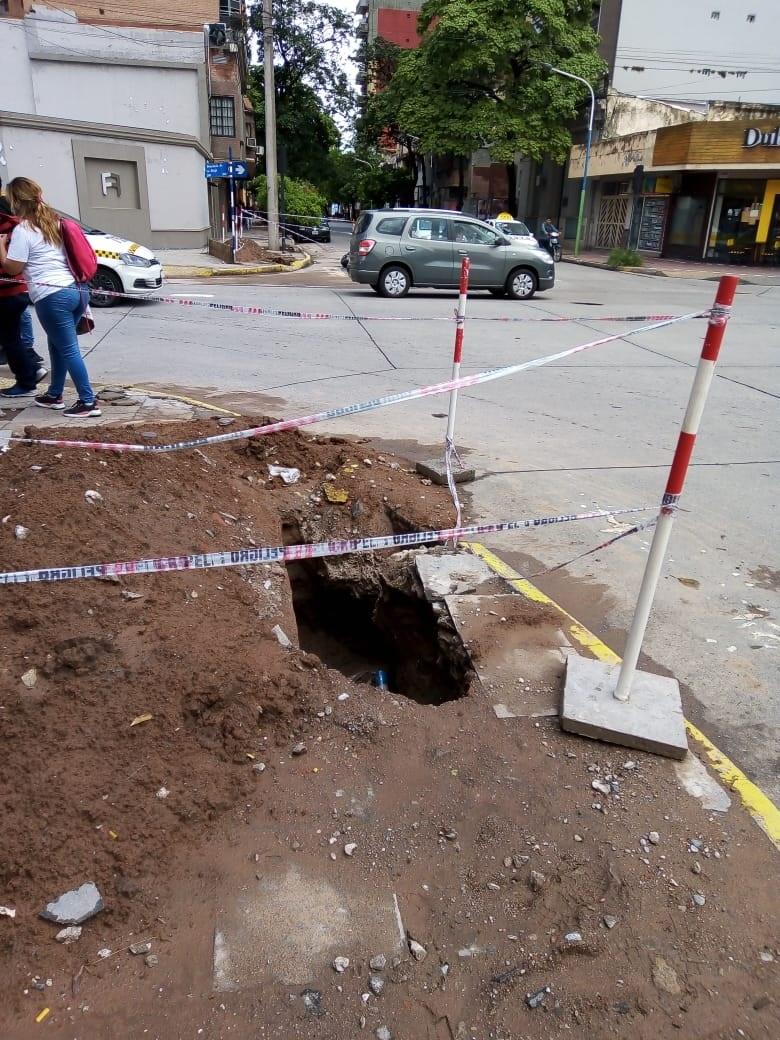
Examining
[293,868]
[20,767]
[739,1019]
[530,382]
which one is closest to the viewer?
[739,1019]

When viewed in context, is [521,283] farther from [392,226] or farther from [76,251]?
[76,251]

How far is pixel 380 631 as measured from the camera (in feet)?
16.3

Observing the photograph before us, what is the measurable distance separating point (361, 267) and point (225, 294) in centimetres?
301

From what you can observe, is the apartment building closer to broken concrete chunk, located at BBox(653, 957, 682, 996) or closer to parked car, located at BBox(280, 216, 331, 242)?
parked car, located at BBox(280, 216, 331, 242)

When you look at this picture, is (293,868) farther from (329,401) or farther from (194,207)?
(194,207)

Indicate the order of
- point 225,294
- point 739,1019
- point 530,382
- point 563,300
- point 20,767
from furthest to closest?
point 563,300
point 225,294
point 530,382
point 20,767
point 739,1019

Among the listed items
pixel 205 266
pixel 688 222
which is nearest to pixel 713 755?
pixel 205 266

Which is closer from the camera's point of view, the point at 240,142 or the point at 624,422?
the point at 624,422

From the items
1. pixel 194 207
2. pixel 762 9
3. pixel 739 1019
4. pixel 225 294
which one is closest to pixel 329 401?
pixel 739 1019

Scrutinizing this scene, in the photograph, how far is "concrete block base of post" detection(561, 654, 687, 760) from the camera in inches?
117

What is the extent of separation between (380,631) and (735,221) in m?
32.7

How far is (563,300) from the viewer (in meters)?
18.1

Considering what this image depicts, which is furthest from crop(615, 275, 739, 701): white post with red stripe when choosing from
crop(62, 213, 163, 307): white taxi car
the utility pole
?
the utility pole

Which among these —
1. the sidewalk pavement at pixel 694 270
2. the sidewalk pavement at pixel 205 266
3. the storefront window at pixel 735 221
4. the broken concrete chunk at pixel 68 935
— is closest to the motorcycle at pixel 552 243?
the sidewalk pavement at pixel 694 270
